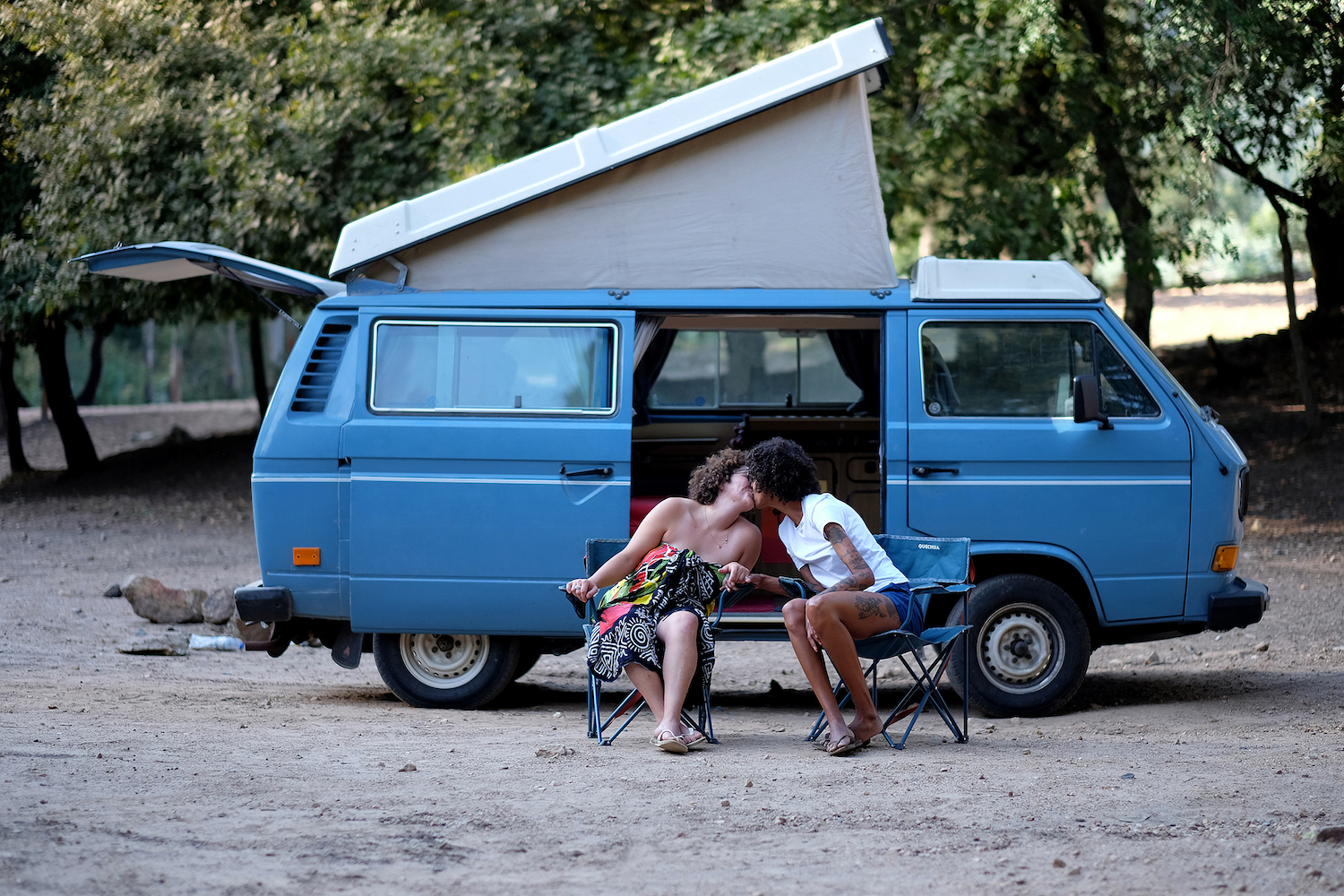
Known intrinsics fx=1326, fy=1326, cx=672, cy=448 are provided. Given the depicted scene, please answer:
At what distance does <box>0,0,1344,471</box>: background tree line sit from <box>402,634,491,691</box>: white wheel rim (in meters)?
5.56

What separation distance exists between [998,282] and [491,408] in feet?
8.28

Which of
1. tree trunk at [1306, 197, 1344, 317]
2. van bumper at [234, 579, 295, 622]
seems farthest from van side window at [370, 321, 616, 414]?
tree trunk at [1306, 197, 1344, 317]

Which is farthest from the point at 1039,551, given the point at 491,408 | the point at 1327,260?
the point at 1327,260

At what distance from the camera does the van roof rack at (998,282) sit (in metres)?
6.36

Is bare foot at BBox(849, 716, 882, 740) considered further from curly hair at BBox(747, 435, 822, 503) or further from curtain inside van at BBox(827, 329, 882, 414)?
curtain inside van at BBox(827, 329, 882, 414)

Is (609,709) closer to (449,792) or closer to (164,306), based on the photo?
(449,792)

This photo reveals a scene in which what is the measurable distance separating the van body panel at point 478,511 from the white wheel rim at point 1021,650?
188 cm

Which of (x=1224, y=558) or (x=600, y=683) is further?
(x=1224, y=558)

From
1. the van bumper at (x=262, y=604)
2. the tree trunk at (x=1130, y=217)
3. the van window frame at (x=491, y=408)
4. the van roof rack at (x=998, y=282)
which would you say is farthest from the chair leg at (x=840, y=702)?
Answer: the tree trunk at (x=1130, y=217)

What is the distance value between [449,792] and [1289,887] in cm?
273

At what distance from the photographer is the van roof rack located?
6.36 metres

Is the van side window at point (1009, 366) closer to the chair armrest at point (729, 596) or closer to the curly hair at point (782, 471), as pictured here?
the curly hair at point (782, 471)

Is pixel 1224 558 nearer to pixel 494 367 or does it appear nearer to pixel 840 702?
pixel 840 702

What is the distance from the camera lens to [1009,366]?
21.0ft
